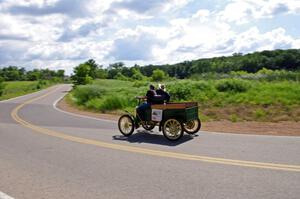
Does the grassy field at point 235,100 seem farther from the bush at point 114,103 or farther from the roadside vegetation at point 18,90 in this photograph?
the roadside vegetation at point 18,90

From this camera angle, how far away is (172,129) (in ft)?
40.0

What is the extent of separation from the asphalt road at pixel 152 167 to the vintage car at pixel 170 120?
36 cm

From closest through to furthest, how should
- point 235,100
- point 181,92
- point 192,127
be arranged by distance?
1. point 192,127
2. point 235,100
3. point 181,92

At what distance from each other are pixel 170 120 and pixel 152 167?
12.8 feet

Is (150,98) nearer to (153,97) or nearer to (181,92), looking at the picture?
(153,97)

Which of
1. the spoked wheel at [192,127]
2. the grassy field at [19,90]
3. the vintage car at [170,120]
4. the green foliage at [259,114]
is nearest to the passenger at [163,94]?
the vintage car at [170,120]

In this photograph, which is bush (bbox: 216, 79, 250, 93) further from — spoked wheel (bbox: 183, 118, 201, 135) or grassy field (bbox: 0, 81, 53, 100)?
grassy field (bbox: 0, 81, 53, 100)

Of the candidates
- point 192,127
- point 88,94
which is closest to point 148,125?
point 192,127

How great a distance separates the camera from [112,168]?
337 inches

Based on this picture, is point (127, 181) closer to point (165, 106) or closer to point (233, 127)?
point (165, 106)

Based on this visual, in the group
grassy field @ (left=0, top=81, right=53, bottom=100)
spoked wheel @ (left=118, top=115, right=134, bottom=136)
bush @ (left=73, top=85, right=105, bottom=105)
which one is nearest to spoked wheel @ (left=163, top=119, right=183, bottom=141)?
spoked wheel @ (left=118, top=115, right=134, bottom=136)

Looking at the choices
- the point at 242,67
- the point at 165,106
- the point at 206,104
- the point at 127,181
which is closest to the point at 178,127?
the point at 165,106

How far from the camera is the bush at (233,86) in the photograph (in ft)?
83.5

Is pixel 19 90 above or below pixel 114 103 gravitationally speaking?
above
